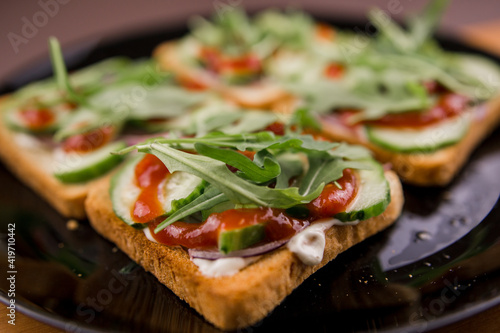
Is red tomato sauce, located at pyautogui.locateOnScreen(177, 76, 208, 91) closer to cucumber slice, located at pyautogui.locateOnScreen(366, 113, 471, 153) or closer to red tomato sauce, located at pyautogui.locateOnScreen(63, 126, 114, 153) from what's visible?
red tomato sauce, located at pyautogui.locateOnScreen(63, 126, 114, 153)

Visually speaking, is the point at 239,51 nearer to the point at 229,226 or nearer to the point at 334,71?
the point at 334,71

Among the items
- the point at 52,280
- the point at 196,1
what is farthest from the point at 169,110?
the point at 196,1

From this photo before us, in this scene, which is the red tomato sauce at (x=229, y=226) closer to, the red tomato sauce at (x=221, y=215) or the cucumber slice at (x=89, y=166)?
the red tomato sauce at (x=221, y=215)

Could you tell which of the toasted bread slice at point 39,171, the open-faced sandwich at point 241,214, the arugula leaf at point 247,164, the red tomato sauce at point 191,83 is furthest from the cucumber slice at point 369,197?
the red tomato sauce at point 191,83

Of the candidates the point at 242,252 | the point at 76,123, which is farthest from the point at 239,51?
the point at 242,252

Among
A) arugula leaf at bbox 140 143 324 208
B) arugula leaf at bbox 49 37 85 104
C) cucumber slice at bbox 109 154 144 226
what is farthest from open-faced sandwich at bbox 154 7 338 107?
arugula leaf at bbox 140 143 324 208
